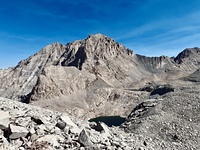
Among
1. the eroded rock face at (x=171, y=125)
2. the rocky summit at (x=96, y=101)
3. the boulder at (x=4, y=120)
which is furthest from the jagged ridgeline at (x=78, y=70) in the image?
the boulder at (x=4, y=120)

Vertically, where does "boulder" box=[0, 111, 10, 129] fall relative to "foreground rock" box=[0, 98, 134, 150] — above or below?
above

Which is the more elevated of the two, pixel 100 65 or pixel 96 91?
pixel 100 65

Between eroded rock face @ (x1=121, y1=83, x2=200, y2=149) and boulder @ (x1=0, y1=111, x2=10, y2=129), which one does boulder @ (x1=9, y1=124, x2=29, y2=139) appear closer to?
boulder @ (x1=0, y1=111, x2=10, y2=129)

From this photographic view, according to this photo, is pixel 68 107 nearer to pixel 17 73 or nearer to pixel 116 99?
pixel 116 99

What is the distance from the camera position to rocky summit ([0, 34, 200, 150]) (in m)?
11.1

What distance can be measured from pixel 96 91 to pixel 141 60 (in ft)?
305

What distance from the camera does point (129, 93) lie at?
341 ft

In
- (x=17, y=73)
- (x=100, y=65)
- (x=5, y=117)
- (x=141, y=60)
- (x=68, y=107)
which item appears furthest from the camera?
(x=141, y=60)

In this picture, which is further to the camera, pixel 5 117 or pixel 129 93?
pixel 129 93

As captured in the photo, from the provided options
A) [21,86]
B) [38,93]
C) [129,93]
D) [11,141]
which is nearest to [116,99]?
[129,93]

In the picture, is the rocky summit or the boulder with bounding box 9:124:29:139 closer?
the boulder with bounding box 9:124:29:139

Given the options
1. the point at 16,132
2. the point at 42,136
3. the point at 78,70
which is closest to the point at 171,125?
the point at 42,136

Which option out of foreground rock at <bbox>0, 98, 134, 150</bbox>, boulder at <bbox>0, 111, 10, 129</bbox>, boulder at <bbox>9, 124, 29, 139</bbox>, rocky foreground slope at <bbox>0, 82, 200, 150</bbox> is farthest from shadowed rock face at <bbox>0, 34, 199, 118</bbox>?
boulder at <bbox>9, 124, 29, 139</bbox>

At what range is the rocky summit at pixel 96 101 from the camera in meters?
11.1
